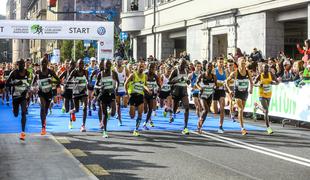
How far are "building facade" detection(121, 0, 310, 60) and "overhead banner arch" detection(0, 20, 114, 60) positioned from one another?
665cm

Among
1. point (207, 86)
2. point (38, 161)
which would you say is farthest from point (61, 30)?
point (38, 161)

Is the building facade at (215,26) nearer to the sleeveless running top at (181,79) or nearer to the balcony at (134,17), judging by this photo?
the balcony at (134,17)

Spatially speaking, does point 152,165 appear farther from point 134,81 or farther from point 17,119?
point 17,119

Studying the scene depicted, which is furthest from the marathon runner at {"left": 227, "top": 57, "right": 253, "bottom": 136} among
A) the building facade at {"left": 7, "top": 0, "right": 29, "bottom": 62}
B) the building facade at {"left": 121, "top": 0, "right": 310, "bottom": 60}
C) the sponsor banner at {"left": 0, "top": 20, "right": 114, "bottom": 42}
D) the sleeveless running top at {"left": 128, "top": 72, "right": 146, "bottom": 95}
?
the building facade at {"left": 7, "top": 0, "right": 29, "bottom": 62}

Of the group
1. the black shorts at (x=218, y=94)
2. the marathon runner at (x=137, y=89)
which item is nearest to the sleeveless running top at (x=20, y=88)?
the marathon runner at (x=137, y=89)

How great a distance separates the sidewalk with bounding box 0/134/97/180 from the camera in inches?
297

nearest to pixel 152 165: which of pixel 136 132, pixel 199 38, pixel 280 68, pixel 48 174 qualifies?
pixel 48 174

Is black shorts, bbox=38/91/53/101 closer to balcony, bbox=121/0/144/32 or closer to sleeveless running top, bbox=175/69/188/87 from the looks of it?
sleeveless running top, bbox=175/69/188/87

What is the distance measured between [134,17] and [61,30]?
52.9ft

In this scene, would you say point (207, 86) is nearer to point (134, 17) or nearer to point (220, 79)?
point (220, 79)

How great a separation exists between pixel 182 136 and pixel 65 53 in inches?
2360

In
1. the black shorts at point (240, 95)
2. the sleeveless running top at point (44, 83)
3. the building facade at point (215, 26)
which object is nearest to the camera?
the sleeveless running top at point (44, 83)

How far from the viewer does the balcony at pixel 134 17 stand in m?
43.7

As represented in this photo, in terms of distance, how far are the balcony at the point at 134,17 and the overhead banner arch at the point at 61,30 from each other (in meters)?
15.3
